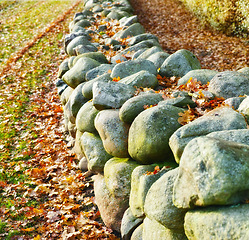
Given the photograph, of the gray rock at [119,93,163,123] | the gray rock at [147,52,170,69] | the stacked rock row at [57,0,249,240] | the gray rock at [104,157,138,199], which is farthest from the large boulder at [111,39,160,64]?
the gray rock at [104,157,138,199]

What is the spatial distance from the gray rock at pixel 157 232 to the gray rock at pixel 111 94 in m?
1.63

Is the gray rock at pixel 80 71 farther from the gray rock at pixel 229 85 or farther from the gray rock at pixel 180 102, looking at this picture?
the gray rock at pixel 229 85

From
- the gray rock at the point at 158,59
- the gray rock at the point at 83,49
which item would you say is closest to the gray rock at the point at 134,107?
the gray rock at the point at 158,59

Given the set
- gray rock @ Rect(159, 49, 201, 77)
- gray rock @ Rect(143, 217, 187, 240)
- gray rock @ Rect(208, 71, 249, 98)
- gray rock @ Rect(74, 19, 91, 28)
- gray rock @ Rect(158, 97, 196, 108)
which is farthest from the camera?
gray rock @ Rect(74, 19, 91, 28)

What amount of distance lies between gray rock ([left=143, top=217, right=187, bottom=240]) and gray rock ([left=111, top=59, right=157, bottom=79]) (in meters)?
2.43

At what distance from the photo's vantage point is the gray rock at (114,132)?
3238mm

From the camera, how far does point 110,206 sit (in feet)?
10.7

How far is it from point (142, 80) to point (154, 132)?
1.37 meters

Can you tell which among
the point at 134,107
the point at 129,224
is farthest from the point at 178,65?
the point at 129,224

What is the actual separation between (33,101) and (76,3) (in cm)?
1207

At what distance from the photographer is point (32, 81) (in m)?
7.97

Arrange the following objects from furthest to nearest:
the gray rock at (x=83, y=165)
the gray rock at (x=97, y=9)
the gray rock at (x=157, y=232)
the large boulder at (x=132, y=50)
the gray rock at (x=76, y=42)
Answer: the gray rock at (x=97, y=9), the gray rock at (x=76, y=42), the large boulder at (x=132, y=50), the gray rock at (x=83, y=165), the gray rock at (x=157, y=232)

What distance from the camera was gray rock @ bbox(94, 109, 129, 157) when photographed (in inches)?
127

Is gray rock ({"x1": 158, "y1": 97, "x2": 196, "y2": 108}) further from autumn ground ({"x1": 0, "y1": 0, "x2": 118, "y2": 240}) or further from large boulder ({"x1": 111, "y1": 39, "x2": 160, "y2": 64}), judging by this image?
large boulder ({"x1": 111, "y1": 39, "x2": 160, "y2": 64})
